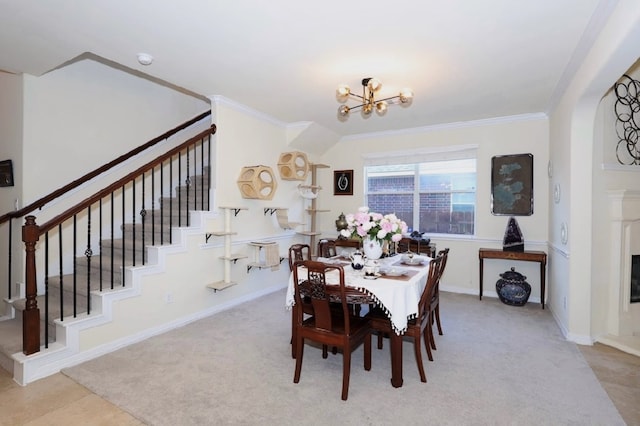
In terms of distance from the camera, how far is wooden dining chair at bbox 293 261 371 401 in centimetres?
231

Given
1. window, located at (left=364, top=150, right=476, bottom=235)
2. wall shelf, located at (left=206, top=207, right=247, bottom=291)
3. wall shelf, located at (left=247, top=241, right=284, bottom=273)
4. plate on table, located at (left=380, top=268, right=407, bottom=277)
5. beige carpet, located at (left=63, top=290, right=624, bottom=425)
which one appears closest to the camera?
beige carpet, located at (left=63, top=290, right=624, bottom=425)

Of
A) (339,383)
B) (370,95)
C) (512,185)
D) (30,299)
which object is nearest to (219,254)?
(30,299)

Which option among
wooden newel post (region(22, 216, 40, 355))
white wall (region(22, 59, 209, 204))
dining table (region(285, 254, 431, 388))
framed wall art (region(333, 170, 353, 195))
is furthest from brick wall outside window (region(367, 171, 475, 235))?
wooden newel post (region(22, 216, 40, 355))

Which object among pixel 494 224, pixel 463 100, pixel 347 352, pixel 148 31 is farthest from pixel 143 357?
pixel 494 224

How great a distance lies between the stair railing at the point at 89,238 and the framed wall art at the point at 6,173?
2.08 ft

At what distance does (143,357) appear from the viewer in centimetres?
292

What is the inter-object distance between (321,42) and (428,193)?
3.40m

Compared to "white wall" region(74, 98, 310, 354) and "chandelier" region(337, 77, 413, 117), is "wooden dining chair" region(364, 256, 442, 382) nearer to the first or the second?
"chandelier" region(337, 77, 413, 117)

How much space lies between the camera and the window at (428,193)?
5.23m

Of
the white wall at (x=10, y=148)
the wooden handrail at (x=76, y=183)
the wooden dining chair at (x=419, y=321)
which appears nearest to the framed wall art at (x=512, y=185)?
the wooden dining chair at (x=419, y=321)

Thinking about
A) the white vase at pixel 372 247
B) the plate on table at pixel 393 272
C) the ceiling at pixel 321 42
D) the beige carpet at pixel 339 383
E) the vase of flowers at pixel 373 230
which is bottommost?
the beige carpet at pixel 339 383

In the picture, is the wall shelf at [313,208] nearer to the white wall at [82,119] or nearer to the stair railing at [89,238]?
the stair railing at [89,238]

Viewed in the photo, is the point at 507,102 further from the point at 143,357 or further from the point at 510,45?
the point at 143,357

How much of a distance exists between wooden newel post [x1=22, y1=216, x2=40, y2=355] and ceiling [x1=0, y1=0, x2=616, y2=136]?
1.54m
